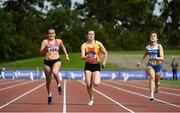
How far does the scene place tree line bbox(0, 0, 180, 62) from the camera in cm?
9444

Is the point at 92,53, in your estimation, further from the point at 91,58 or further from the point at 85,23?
the point at 85,23

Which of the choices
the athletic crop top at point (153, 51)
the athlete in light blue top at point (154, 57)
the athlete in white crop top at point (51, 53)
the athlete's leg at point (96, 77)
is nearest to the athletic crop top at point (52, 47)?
the athlete in white crop top at point (51, 53)

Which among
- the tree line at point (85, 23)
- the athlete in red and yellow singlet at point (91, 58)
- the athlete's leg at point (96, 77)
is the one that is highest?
the tree line at point (85, 23)

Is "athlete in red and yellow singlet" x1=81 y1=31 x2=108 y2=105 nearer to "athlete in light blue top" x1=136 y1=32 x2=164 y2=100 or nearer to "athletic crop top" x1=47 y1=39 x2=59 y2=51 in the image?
"athletic crop top" x1=47 y1=39 x2=59 y2=51

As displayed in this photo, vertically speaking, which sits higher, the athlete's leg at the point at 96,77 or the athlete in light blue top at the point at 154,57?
the athlete in light blue top at the point at 154,57

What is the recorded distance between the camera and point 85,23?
101438mm

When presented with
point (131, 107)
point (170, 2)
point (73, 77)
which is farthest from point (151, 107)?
point (170, 2)

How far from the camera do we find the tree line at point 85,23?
94438 millimetres

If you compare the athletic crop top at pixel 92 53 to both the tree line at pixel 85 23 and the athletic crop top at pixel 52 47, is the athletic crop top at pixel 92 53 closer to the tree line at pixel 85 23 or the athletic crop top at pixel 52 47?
the athletic crop top at pixel 52 47

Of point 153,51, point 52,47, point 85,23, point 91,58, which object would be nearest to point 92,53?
point 91,58

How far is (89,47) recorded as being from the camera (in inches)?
661

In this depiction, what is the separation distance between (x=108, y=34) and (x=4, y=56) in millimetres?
20052

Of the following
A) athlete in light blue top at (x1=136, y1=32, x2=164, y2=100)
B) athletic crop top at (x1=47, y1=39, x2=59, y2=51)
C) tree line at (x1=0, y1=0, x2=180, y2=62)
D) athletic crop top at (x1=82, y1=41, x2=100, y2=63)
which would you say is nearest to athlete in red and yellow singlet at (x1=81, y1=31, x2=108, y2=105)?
athletic crop top at (x1=82, y1=41, x2=100, y2=63)

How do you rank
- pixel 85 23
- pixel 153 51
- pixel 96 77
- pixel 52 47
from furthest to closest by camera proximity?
pixel 85 23
pixel 153 51
pixel 52 47
pixel 96 77
